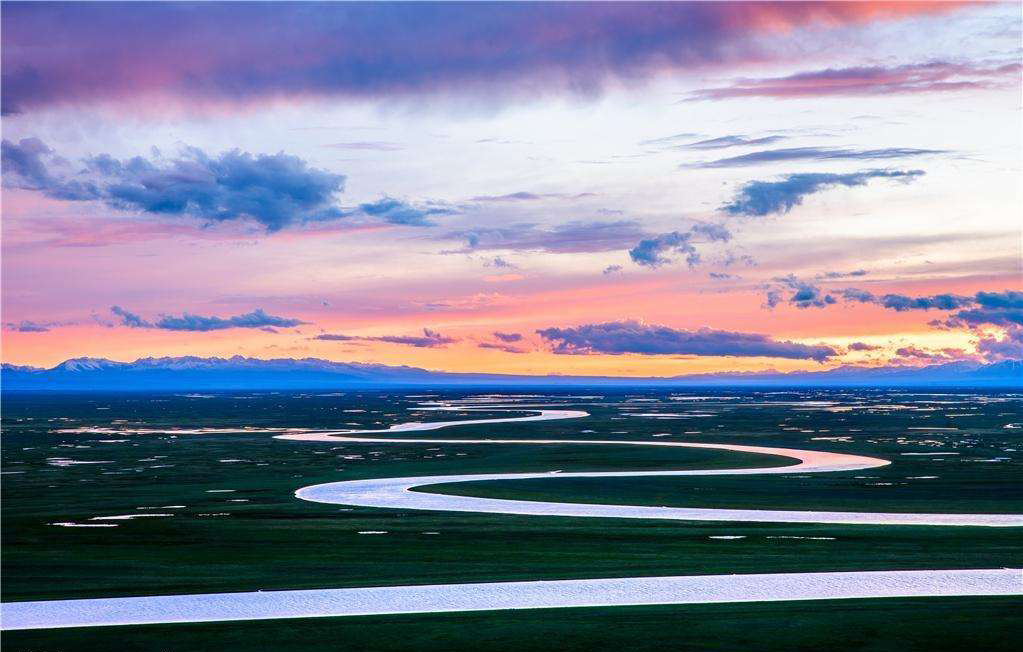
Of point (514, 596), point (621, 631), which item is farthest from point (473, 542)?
point (621, 631)

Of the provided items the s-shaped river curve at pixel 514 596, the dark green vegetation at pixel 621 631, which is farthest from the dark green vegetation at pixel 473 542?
the s-shaped river curve at pixel 514 596

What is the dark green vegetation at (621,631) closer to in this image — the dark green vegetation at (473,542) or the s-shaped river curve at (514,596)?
the dark green vegetation at (473,542)

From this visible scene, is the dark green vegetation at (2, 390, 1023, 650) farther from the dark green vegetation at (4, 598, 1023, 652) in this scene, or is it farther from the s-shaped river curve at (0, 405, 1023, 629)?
the s-shaped river curve at (0, 405, 1023, 629)

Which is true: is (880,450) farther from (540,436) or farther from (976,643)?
(976,643)

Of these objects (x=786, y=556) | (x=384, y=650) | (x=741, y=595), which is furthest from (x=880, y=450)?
(x=384, y=650)

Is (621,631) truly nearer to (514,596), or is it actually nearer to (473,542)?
(514,596)

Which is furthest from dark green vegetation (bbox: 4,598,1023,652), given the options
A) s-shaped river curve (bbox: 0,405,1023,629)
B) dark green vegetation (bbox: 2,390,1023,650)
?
s-shaped river curve (bbox: 0,405,1023,629)
